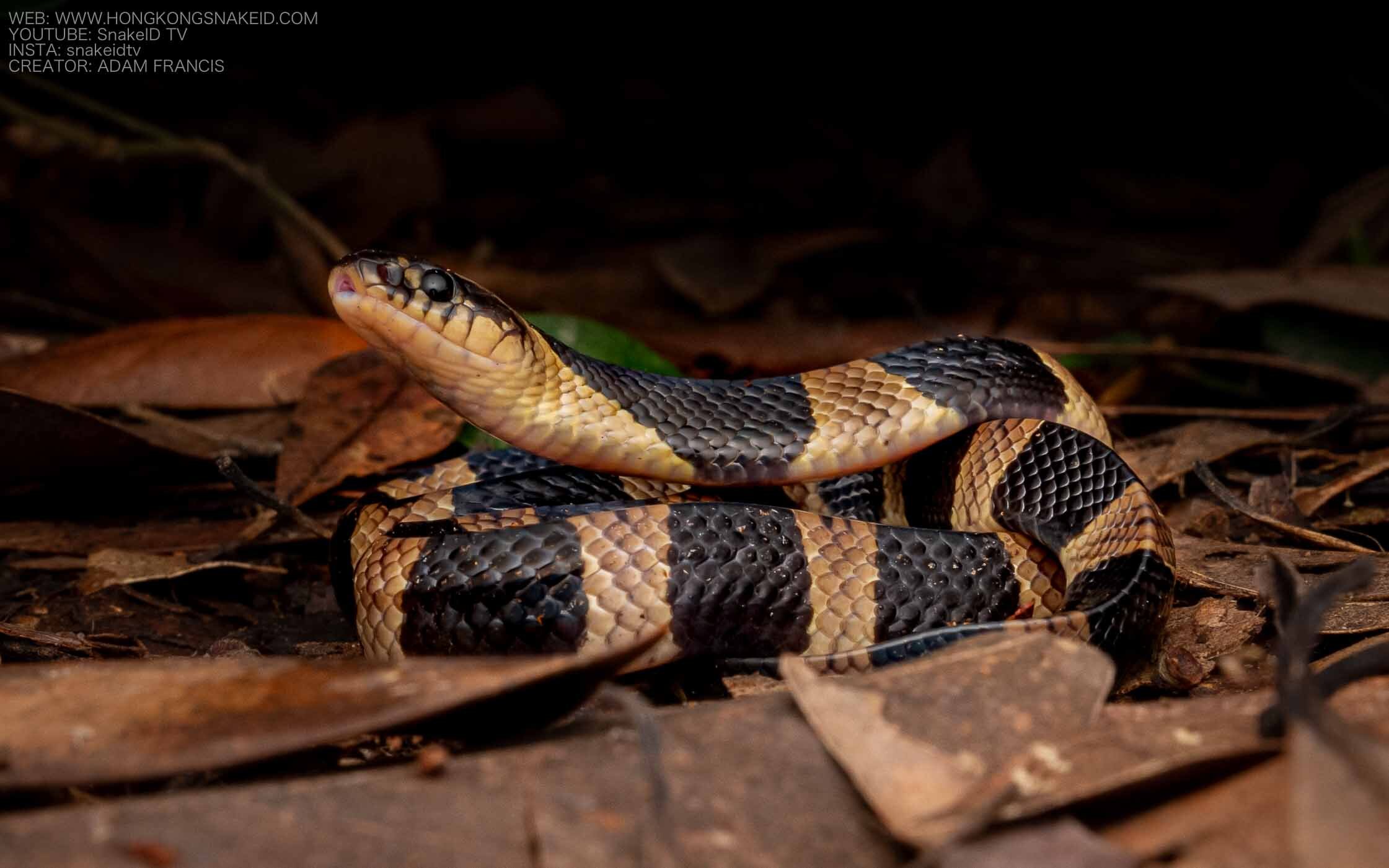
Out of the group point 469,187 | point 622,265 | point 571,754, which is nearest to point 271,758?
point 571,754

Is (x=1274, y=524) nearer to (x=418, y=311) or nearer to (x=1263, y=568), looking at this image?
(x=1263, y=568)

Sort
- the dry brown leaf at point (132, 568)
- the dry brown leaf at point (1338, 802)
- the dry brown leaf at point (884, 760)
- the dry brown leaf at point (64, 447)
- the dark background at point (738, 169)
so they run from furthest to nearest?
the dark background at point (738, 169), the dry brown leaf at point (64, 447), the dry brown leaf at point (132, 568), the dry brown leaf at point (884, 760), the dry brown leaf at point (1338, 802)

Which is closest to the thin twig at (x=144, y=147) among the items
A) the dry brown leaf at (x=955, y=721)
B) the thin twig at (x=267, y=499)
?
the thin twig at (x=267, y=499)

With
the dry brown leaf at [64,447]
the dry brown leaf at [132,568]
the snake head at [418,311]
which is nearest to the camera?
the snake head at [418,311]

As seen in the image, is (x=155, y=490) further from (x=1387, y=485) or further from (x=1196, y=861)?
(x=1387, y=485)

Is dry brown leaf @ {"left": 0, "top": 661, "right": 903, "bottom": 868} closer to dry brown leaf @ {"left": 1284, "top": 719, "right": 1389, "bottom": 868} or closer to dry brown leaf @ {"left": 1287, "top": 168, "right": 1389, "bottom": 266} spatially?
dry brown leaf @ {"left": 1284, "top": 719, "right": 1389, "bottom": 868}

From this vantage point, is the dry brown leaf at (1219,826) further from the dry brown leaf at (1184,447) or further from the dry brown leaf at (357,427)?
the dry brown leaf at (357,427)

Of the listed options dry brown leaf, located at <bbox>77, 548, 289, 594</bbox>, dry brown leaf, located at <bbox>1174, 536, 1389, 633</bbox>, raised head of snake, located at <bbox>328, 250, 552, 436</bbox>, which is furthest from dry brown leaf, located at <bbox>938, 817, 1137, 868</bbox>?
dry brown leaf, located at <bbox>77, 548, 289, 594</bbox>

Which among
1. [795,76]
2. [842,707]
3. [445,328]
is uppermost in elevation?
[795,76]
